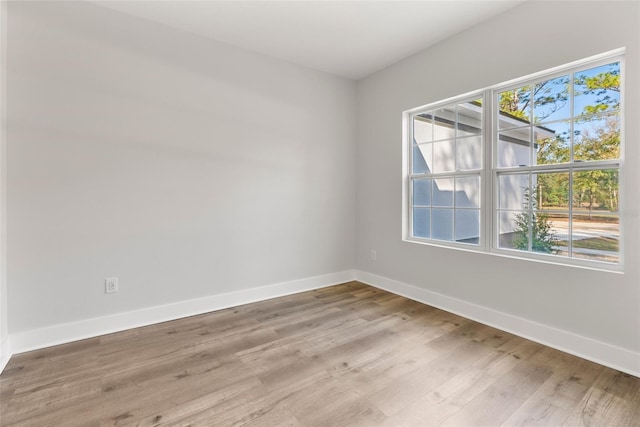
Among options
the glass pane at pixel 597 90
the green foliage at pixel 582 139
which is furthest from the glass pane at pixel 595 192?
the glass pane at pixel 597 90

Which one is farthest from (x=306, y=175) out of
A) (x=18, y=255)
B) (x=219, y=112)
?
(x=18, y=255)

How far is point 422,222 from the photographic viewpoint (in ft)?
11.1

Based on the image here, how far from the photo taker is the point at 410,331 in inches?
98.7

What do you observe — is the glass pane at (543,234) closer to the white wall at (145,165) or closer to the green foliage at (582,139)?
the green foliage at (582,139)

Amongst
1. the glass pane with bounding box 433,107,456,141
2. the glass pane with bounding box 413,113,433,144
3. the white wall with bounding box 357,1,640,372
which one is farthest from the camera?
the glass pane with bounding box 413,113,433,144

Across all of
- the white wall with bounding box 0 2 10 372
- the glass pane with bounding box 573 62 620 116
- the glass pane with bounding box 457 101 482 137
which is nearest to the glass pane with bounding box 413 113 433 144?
the glass pane with bounding box 457 101 482 137

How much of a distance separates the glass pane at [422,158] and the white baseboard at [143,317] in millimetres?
1829

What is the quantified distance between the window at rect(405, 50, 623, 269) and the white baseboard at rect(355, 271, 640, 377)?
0.54 metres

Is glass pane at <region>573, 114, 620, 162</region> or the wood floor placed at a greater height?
glass pane at <region>573, 114, 620, 162</region>

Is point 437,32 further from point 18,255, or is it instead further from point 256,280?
point 18,255

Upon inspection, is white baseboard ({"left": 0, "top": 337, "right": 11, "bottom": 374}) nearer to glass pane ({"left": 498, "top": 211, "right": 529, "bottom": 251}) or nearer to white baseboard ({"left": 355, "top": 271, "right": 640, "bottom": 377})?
white baseboard ({"left": 355, "top": 271, "right": 640, "bottom": 377})

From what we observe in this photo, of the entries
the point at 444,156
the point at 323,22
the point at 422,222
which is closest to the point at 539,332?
the point at 422,222

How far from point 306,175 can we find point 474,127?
6.10 ft

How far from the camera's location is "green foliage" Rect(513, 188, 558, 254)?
2373 millimetres
